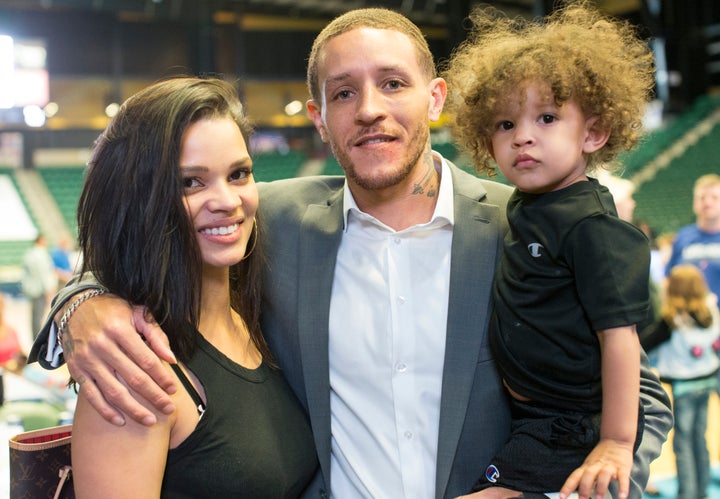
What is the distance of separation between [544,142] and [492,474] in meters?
0.75

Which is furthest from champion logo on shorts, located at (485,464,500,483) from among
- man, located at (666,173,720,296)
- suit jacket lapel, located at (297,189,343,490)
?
man, located at (666,173,720,296)

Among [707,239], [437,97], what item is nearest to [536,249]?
[437,97]

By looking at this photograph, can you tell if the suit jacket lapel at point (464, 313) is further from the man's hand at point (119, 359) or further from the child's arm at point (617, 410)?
the man's hand at point (119, 359)

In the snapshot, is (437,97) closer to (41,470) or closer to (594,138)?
(594,138)

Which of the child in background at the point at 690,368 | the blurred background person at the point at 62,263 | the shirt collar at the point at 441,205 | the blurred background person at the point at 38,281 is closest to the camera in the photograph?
the shirt collar at the point at 441,205

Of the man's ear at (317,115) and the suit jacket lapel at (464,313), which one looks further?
the man's ear at (317,115)

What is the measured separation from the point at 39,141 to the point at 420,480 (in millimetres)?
18475

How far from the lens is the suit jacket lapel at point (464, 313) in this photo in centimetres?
168

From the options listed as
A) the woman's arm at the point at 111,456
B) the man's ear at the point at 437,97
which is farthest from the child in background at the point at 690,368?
the woman's arm at the point at 111,456

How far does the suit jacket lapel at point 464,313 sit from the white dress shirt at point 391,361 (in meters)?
0.05

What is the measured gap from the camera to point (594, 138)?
64.8 inches

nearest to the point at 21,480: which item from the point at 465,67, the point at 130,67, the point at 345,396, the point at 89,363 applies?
the point at 89,363

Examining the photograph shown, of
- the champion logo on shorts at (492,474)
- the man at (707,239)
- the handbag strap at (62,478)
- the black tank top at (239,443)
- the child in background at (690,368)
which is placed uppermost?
the black tank top at (239,443)

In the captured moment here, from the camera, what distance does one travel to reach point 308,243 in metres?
1.92
